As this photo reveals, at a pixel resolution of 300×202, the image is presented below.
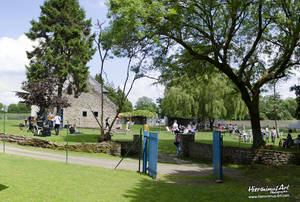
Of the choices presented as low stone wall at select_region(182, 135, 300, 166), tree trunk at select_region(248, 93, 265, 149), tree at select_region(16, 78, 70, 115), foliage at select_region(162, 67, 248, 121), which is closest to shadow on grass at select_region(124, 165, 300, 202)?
low stone wall at select_region(182, 135, 300, 166)

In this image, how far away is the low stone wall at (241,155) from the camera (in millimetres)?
14384

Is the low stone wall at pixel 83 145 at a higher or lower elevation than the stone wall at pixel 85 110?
lower

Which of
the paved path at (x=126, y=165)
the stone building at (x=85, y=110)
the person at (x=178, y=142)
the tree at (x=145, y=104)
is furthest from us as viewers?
the tree at (x=145, y=104)

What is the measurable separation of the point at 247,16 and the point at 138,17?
294 inches

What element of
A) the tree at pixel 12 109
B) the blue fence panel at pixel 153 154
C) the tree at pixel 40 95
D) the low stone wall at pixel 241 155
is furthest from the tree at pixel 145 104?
the blue fence panel at pixel 153 154

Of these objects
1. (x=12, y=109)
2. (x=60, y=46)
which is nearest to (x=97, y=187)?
(x=60, y=46)

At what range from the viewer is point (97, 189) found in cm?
768

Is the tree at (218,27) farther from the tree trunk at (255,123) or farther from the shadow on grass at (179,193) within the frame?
the shadow on grass at (179,193)

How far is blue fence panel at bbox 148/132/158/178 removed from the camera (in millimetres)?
10532

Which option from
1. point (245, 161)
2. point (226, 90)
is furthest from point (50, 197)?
point (226, 90)

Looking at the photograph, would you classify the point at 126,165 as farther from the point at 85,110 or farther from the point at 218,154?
the point at 85,110

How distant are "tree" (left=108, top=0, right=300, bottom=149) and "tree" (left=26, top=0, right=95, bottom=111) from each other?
70.9 ft

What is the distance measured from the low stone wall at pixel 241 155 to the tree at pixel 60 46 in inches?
877

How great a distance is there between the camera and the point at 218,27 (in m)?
17.8
